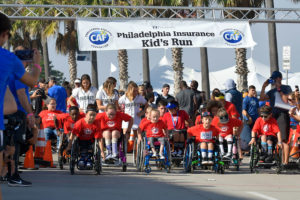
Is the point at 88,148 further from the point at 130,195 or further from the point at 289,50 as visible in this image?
the point at 289,50

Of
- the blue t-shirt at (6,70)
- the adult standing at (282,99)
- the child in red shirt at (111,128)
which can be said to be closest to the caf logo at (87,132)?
the child in red shirt at (111,128)

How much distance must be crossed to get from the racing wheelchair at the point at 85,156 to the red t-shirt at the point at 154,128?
1097 mm

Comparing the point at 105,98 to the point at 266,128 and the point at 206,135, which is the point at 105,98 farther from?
the point at 266,128

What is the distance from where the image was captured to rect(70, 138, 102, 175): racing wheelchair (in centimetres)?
1148

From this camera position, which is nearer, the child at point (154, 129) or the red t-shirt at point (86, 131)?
the red t-shirt at point (86, 131)

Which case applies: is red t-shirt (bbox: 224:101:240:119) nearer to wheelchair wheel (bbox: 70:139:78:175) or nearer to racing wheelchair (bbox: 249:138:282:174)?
racing wheelchair (bbox: 249:138:282:174)

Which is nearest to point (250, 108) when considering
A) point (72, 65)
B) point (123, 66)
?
point (123, 66)

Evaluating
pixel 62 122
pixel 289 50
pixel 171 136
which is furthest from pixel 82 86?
pixel 289 50

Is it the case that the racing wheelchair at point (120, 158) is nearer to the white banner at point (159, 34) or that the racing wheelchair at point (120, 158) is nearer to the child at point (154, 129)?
the child at point (154, 129)

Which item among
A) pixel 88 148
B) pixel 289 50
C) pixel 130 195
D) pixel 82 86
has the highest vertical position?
pixel 289 50

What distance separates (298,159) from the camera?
12805 mm

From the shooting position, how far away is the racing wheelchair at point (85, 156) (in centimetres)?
1148

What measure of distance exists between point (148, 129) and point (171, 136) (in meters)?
0.74

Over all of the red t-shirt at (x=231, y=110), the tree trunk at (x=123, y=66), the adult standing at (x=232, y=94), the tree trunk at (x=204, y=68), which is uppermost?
the tree trunk at (x=123, y=66)
